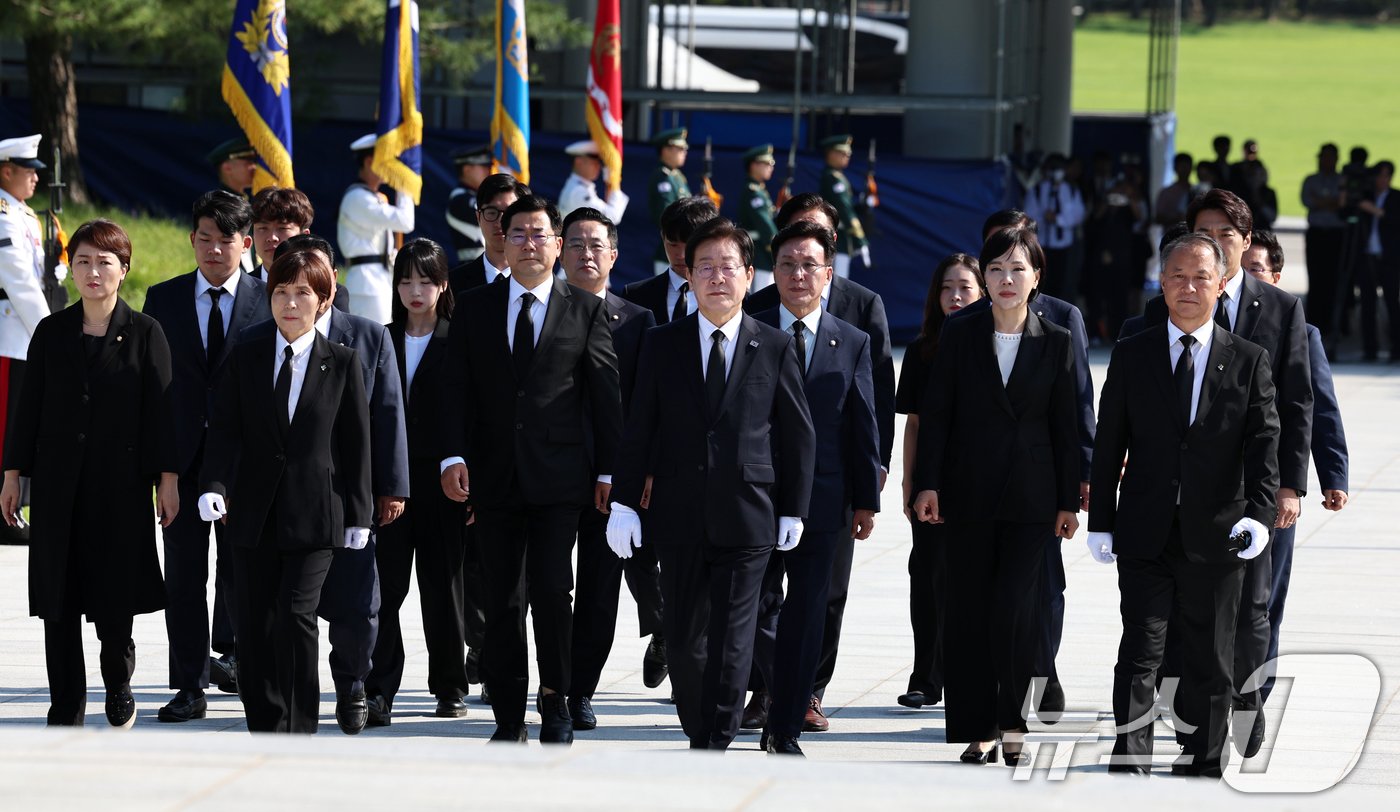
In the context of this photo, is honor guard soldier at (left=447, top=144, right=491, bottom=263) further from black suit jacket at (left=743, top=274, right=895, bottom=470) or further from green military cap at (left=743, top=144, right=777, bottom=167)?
black suit jacket at (left=743, top=274, right=895, bottom=470)

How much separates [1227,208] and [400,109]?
22.5 ft

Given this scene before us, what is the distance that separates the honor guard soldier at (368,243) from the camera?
11.0 meters

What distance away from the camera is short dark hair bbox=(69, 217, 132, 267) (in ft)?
21.1

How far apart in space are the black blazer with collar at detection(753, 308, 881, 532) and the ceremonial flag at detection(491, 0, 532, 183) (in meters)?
7.56

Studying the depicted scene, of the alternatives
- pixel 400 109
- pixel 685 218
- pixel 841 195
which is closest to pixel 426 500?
pixel 685 218

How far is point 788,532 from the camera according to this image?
6109 mm

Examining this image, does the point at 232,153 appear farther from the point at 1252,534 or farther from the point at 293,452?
the point at 1252,534

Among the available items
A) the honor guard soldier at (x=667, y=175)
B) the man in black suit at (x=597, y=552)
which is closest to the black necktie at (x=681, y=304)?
the man in black suit at (x=597, y=552)

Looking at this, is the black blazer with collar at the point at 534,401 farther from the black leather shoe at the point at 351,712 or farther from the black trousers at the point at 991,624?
the black trousers at the point at 991,624

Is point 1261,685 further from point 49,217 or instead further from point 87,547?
point 49,217

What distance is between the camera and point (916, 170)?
1911 centimetres

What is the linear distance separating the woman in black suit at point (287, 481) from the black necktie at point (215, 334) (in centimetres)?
93

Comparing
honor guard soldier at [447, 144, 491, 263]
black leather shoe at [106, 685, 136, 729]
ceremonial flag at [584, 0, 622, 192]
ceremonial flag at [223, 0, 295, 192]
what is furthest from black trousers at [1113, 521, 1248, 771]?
ceremonial flag at [584, 0, 622, 192]

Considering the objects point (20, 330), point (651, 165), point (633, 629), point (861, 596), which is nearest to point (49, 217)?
point (20, 330)
